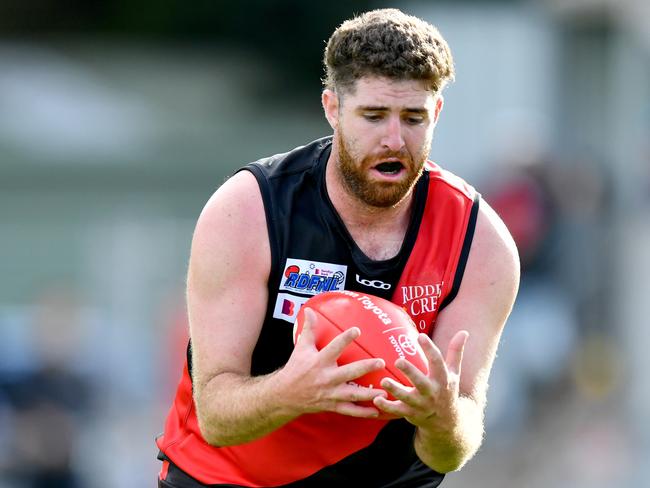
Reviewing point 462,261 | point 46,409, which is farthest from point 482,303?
point 46,409

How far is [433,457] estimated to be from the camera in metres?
6.24

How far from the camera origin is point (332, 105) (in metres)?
6.27

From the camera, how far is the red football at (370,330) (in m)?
5.70

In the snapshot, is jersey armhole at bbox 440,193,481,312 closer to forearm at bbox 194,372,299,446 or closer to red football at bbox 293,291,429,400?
red football at bbox 293,291,429,400

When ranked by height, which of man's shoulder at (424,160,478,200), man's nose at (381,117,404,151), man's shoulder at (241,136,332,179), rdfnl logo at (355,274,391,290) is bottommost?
rdfnl logo at (355,274,391,290)

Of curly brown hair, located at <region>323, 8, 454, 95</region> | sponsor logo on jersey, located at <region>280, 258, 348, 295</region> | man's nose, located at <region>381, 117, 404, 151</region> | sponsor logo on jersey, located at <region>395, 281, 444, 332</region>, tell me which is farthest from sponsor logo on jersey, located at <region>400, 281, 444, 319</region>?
curly brown hair, located at <region>323, 8, 454, 95</region>

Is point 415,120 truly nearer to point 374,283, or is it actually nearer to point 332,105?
point 332,105

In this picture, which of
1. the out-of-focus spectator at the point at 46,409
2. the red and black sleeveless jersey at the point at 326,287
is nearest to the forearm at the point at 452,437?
the red and black sleeveless jersey at the point at 326,287

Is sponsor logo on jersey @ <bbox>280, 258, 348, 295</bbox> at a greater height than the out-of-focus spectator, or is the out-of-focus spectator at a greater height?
sponsor logo on jersey @ <bbox>280, 258, 348, 295</bbox>

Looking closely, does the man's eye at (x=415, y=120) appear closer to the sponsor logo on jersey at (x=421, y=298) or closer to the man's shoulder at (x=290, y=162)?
the man's shoulder at (x=290, y=162)

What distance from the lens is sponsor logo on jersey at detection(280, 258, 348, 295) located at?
6219 mm

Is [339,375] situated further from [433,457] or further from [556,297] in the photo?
[556,297]

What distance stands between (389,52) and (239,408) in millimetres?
1519

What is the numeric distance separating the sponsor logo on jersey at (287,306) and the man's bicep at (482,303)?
1.96ft
